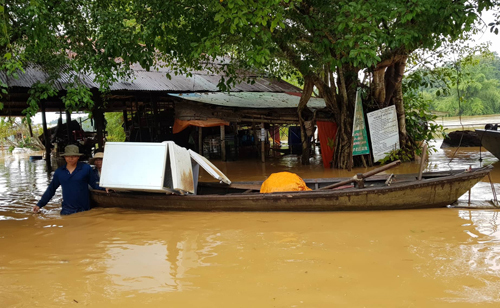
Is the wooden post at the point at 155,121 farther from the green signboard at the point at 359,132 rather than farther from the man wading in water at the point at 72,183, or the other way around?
the man wading in water at the point at 72,183

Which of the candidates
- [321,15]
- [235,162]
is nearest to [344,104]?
[321,15]

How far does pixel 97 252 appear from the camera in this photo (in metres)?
4.59

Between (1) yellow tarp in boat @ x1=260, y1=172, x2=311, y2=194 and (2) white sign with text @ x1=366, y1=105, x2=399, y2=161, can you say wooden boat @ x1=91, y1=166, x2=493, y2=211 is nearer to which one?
(1) yellow tarp in boat @ x1=260, y1=172, x2=311, y2=194

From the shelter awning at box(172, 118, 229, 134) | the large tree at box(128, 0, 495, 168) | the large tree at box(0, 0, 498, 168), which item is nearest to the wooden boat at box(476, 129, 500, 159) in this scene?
the large tree at box(128, 0, 495, 168)

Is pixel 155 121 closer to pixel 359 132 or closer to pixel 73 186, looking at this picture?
pixel 359 132

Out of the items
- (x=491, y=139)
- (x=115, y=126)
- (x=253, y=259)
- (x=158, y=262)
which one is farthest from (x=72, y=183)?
(x=115, y=126)

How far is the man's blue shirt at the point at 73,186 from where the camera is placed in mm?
6012

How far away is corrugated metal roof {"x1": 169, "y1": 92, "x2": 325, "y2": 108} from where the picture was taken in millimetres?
13109

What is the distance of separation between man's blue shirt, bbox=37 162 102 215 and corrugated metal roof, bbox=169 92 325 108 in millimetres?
6857

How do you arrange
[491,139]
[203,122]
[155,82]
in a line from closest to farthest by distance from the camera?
[491,139]
[155,82]
[203,122]

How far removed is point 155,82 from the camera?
13.2m

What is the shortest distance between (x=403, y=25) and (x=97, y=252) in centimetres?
600

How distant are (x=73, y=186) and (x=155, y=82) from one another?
24.8ft

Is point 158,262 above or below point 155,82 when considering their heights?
below
